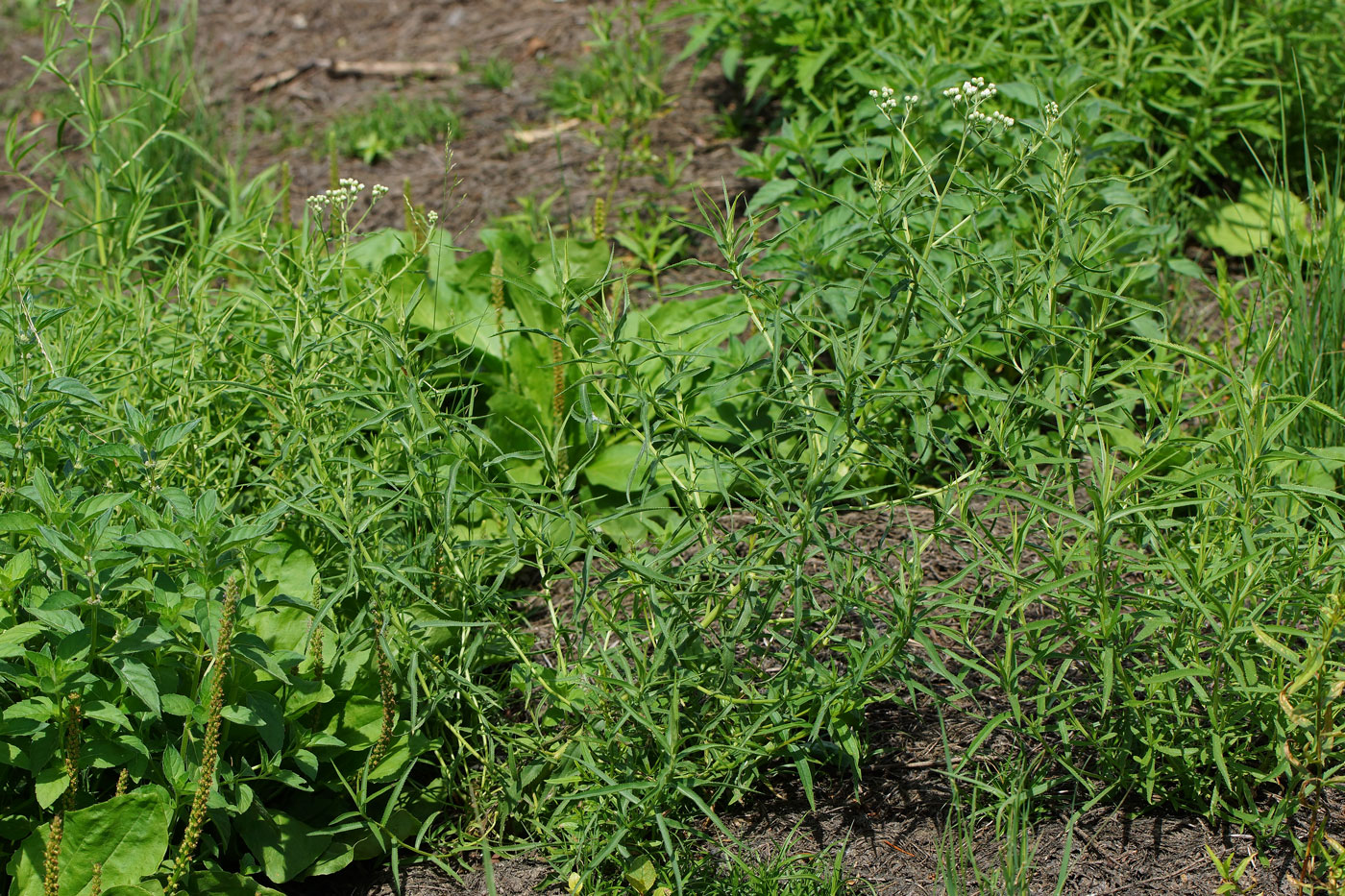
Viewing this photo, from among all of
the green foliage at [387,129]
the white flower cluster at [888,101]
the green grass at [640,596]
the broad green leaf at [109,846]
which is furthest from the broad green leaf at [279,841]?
the green foliage at [387,129]

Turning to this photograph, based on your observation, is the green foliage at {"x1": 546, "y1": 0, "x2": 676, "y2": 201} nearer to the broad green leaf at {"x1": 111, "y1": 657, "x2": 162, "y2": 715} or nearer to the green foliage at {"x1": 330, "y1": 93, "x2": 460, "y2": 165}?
the green foliage at {"x1": 330, "y1": 93, "x2": 460, "y2": 165}

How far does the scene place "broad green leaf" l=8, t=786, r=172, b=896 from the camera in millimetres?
2008

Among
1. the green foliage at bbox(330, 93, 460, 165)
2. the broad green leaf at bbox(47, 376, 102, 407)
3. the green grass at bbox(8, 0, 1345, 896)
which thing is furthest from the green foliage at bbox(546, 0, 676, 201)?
the broad green leaf at bbox(47, 376, 102, 407)

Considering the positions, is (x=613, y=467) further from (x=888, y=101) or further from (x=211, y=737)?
(x=211, y=737)

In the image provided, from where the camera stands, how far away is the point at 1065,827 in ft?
7.14

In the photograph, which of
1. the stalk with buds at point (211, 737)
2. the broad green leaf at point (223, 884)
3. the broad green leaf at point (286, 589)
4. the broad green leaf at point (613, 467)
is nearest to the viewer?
the stalk with buds at point (211, 737)

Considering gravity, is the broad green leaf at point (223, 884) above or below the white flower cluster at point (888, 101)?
below

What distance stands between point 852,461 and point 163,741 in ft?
4.58

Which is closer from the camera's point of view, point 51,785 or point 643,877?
point 51,785

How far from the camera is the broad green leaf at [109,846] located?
201 cm

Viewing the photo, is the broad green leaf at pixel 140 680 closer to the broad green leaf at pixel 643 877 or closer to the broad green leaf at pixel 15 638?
the broad green leaf at pixel 15 638

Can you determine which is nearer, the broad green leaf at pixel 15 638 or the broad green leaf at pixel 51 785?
the broad green leaf at pixel 15 638

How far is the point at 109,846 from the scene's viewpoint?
202 centimetres

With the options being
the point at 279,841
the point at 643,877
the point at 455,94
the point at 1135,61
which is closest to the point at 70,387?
the point at 279,841
